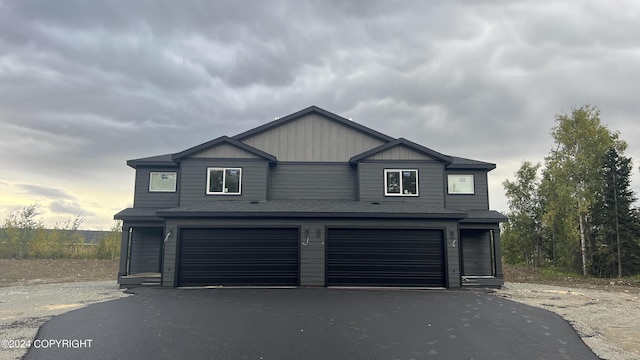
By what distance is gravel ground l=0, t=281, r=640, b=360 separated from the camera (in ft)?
20.6

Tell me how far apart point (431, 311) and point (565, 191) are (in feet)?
52.4

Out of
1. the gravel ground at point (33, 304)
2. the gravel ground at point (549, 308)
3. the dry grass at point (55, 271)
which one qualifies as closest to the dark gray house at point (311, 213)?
the gravel ground at point (33, 304)

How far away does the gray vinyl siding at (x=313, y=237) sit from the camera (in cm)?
1342

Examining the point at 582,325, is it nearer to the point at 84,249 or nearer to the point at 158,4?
the point at 158,4

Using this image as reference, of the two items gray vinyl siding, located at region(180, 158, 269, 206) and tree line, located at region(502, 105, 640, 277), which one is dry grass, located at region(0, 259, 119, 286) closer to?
gray vinyl siding, located at region(180, 158, 269, 206)

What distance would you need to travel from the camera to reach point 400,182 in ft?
52.4

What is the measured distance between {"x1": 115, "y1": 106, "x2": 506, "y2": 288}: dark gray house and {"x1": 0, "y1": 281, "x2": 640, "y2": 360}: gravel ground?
6.90 ft

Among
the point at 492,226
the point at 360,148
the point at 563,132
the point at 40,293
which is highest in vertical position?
the point at 563,132

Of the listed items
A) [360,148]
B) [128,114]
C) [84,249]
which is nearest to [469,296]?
[360,148]

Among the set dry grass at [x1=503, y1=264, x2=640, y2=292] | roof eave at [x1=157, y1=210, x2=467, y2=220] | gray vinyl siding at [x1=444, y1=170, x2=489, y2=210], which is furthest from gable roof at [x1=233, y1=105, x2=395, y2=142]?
dry grass at [x1=503, y1=264, x2=640, y2=292]

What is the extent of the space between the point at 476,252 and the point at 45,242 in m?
27.8

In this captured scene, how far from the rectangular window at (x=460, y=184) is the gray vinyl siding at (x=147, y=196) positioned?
41.8 feet

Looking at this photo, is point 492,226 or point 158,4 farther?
point 492,226

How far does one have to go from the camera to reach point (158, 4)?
13.8 metres
